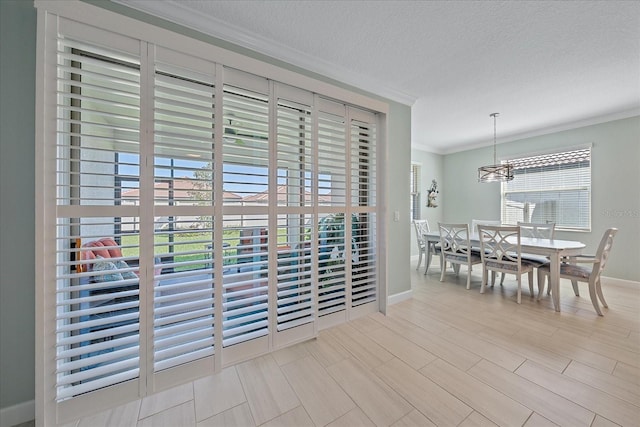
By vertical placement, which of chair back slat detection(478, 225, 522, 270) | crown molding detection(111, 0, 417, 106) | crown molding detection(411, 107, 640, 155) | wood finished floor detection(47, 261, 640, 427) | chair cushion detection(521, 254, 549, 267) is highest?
crown molding detection(411, 107, 640, 155)

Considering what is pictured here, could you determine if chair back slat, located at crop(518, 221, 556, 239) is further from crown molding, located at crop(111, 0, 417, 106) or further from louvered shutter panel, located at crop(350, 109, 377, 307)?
crown molding, located at crop(111, 0, 417, 106)

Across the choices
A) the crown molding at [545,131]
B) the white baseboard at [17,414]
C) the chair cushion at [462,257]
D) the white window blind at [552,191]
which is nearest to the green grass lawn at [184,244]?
the white baseboard at [17,414]

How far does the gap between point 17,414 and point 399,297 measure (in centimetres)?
324

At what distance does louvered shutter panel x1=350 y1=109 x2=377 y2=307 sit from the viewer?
2621 millimetres

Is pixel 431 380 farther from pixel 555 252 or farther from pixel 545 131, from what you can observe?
pixel 545 131

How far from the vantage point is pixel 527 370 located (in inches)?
70.4

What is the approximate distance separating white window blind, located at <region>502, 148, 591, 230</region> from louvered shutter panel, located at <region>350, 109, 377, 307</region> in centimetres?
394

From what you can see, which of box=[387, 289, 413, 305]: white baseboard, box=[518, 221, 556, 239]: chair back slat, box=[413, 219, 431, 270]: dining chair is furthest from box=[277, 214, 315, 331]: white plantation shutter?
box=[518, 221, 556, 239]: chair back slat

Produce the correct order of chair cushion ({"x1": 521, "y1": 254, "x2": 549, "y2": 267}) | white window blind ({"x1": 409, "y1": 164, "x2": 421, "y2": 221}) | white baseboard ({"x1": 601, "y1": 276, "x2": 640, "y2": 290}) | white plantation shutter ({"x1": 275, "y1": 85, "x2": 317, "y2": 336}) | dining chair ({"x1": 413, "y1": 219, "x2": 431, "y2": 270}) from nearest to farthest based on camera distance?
white plantation shutter ({"x1": 275, "y1": 85, "x2": 317, "y2": 336}) < chair cushion ({"x1": 521, "y1": 254, "x2": 549, "y2": 267}) < white baseboard ({"x1": 601, "y1": 276, "x2": 640, "y2": 290}) < dining chair ({"x1": 413, "y1": 219, "x2": 431, "y2": 270}) < white window blind ({"x1": 409, "y1": 164, "x2": 421, "y2": 221})

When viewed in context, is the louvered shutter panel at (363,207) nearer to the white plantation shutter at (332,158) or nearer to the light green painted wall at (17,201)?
the white plantation shutter at (332,158)

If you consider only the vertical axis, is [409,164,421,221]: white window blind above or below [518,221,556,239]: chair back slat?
above

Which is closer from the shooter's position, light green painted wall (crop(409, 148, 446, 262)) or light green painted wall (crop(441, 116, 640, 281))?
light green painted wall (crop(441, 116, 640, 281))

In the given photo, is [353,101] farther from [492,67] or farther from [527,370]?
[527,370]

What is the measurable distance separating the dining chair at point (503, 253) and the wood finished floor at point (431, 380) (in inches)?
24.7
